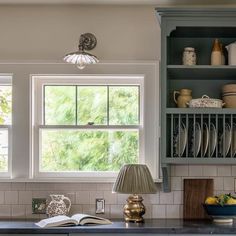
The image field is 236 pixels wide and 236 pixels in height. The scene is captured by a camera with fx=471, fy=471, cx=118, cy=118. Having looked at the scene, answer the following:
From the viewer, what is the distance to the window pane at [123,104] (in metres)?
3.85

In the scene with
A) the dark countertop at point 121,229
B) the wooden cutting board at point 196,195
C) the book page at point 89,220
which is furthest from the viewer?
the wooden cutting board at point 196,195

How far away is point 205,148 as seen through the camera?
3490 millimetres

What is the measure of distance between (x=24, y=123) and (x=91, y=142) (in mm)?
560

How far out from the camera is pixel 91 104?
3.87m

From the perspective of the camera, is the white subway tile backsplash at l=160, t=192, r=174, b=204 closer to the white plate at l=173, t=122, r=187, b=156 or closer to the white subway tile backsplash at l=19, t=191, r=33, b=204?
the white plate at l=173, t=122, r=187, b=156

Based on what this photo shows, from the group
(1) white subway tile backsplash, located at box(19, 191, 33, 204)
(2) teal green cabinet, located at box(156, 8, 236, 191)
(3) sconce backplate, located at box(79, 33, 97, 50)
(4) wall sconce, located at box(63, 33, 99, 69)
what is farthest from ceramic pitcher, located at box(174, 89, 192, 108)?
(1) white subway tile backsplash, located at box(19, 191, 33, 204)

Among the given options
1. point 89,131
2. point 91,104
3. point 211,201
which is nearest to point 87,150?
point 89,131

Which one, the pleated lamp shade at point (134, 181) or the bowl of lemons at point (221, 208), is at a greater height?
the pleated lamp shade at point (134, 181)

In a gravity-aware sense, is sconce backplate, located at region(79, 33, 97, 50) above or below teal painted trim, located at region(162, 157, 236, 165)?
above

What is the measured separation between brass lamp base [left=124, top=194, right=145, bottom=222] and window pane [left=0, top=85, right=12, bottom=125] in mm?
1208

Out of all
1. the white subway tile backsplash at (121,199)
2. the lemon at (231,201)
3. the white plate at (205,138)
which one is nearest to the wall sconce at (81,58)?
the white plate at (205,138)

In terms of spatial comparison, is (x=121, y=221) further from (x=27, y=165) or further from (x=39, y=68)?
(x=39, y=68)

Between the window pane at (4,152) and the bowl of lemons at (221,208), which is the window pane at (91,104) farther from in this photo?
the bowl of lemons at (221,208)

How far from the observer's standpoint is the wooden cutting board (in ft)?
12.1
